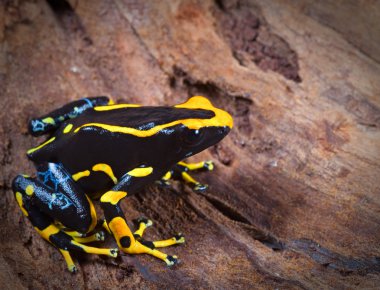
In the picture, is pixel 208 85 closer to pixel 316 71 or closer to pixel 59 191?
pixel 316 71

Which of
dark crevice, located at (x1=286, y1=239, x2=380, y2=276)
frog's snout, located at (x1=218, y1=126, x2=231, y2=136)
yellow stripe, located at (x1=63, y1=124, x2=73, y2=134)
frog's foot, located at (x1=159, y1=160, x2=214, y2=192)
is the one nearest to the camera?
dark crevice, located at (x1=286, y1=239, x2=380, y2=276)

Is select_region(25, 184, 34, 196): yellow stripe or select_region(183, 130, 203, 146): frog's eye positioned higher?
select_region(183, 130, 203, 146): frog's eye

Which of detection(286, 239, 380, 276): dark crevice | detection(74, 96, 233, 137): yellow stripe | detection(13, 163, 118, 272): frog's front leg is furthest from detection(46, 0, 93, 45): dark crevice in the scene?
detection(286, 239, 380, 276): dark crevice

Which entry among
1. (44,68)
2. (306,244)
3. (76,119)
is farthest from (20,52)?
(306,244)

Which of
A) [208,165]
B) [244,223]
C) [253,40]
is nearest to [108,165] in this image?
[208,165]

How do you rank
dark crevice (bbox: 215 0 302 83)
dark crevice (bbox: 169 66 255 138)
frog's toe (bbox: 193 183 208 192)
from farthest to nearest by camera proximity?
dark crevice (bbox: 215 0 302 83) < dark crevice (bbox: 169 66 255 138) < frog's toe (bbox: 193 183 208 192)

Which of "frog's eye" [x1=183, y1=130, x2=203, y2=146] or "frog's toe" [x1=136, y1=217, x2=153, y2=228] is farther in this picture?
"frog's toe" [x1=136, y1=217, x2=153, y2=228]

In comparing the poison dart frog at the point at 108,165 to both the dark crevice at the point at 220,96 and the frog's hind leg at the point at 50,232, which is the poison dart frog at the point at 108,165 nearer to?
the frog's hind leg at the point at 50,232

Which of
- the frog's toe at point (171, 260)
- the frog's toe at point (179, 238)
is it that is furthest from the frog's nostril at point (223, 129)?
the frog's toe at point (171, 260)

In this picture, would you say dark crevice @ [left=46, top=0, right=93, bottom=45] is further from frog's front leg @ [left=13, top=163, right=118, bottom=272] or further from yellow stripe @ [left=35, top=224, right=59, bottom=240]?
yellow stripe @ [left=35, top=224, right=59, bottom=240]
